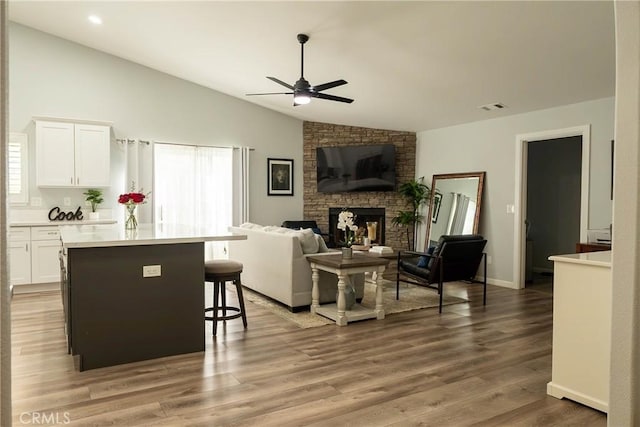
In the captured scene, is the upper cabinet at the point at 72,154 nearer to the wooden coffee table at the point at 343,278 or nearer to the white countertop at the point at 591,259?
the wooden coffee table at the point at 343,278

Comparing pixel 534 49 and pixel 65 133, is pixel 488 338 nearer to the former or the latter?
pixel 534 49

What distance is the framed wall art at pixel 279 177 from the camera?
823cm

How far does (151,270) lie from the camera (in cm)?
330

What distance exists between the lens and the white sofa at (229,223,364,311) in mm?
4699

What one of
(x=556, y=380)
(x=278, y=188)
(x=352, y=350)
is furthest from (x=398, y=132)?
(x=556, y=380)

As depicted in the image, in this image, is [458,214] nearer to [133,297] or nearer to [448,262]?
[448,262]

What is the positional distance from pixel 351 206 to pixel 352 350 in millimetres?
4978

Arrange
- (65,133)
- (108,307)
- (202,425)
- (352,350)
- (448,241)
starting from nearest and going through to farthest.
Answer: (202,425)
(108,307)
(352,350)
(448,241)
(65,133)

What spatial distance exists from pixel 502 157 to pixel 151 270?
5.35 meters

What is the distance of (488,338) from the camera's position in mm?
3949

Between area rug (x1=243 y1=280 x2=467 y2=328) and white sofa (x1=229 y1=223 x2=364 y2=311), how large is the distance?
0.11 metres

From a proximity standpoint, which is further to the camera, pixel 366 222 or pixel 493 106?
pixel 366 222

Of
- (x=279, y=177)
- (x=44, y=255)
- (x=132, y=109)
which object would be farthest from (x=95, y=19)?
(x=279, y=177)

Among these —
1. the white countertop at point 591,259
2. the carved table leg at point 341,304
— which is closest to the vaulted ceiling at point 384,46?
the white countertop at point 591,259
